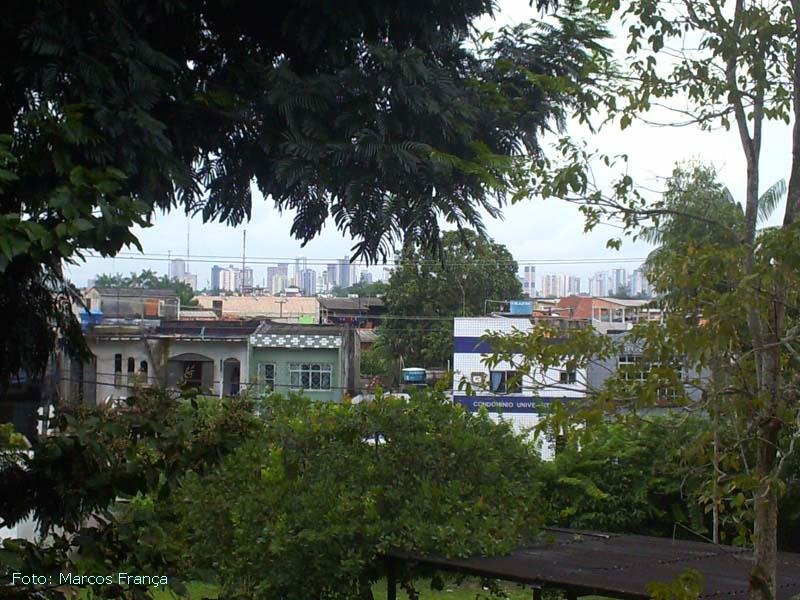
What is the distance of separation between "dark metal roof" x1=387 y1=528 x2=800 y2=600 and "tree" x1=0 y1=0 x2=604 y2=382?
2.17 metres

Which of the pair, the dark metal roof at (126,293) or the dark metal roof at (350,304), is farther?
the dark metal roof at (350,304)

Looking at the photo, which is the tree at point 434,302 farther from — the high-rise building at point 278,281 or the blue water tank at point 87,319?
the high-rise building at point 278,281

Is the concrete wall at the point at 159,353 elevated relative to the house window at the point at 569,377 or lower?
elevated

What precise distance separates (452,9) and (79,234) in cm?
162

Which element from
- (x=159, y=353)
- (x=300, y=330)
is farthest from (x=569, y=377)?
(x=300, y=330)

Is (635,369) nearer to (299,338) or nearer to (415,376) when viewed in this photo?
(415,376)

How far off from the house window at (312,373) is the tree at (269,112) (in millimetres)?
26892

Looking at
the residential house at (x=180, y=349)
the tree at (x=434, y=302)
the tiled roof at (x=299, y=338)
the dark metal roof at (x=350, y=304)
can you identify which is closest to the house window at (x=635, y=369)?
the residential house at (x=180, y=349)

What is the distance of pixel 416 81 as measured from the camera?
3.10 metres

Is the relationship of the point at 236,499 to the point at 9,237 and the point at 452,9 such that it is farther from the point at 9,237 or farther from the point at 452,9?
the point at 9,237

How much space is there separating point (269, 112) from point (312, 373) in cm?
2763

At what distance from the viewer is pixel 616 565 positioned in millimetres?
5176

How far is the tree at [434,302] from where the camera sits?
31.4 m

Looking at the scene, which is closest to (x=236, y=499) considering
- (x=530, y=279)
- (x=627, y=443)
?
(x=627, y=443)
